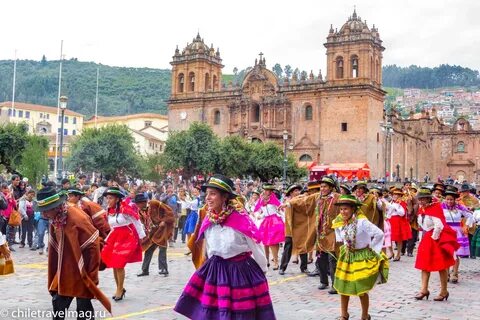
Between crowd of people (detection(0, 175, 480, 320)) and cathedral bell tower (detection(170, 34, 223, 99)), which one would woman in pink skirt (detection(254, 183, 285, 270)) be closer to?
crowd of people (detection(0, 175, 480, 320))

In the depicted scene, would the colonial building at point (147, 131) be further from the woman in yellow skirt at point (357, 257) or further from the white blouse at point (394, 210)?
the woman in yellow skirt at point (357, 257)

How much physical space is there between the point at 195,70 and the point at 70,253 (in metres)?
59.9

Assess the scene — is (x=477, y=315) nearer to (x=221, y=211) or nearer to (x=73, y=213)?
(x=221, y=211)

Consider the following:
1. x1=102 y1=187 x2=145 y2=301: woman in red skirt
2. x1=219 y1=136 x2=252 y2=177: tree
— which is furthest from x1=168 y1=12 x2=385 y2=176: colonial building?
x1=102 y1=187 x2=145 y2=301: woman in red skirt

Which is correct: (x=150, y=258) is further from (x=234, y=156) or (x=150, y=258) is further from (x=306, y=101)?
(x=306, y=101)

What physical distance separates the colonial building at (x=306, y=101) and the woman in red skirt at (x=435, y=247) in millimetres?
45736

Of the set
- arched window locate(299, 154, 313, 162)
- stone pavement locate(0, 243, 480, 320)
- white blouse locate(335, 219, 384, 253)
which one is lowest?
stone pavement locate(0, 243, 480, 320)

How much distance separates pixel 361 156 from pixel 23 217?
1643 inches

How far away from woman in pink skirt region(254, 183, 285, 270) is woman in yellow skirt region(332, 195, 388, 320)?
5.85 meters

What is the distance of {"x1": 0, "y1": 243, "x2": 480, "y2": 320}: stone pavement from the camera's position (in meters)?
8.19

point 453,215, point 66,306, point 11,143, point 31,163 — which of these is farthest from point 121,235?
point 31,163

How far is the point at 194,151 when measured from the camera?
166ft

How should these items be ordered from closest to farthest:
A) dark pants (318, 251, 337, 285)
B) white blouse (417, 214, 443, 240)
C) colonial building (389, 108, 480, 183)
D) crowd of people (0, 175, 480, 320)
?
1. crowd of people (0, 175, 480, 320)
2. white blouse (417, 214, 443, 240)
3. dark pants (318, 251, 337, 285)
4. colonial building (389, 108, 480, 183)

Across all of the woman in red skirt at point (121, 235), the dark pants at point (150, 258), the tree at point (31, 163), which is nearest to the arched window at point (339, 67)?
the tree at point (31, 163)
